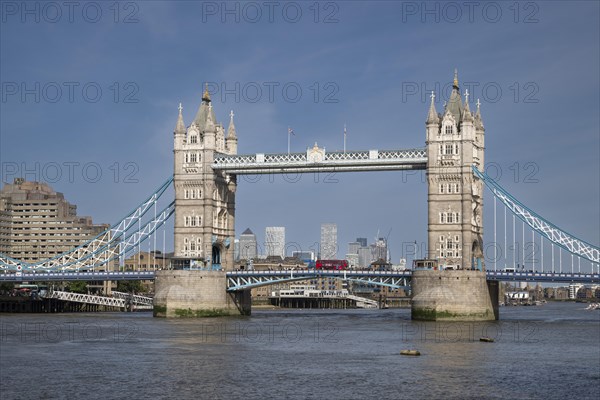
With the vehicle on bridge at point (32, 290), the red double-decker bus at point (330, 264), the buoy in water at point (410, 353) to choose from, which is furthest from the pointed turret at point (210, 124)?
the buoy in water at point (410, 353)

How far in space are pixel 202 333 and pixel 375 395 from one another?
4323 centimetres

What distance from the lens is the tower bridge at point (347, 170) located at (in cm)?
11919

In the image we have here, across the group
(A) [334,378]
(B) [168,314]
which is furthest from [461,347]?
(B) [168,314]

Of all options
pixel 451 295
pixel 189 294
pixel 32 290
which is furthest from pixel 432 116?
pixel 32 290

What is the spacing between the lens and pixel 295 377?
211 feet

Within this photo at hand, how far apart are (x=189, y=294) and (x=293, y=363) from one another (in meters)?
57.9

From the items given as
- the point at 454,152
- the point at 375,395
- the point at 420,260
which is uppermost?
A: the point at 454,152

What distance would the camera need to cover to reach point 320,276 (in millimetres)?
129625

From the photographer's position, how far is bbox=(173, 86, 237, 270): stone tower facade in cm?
13400

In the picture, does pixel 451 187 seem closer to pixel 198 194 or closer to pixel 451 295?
pixel 451 295

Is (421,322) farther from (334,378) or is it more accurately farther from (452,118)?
(334,378)

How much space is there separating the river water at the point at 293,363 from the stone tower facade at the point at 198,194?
27218mm

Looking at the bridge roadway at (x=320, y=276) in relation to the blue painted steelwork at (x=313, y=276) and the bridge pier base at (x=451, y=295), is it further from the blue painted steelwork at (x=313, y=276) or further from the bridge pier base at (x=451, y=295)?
the bridge pier base at (x=451, y=295)

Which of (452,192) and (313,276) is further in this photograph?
(313,276)
